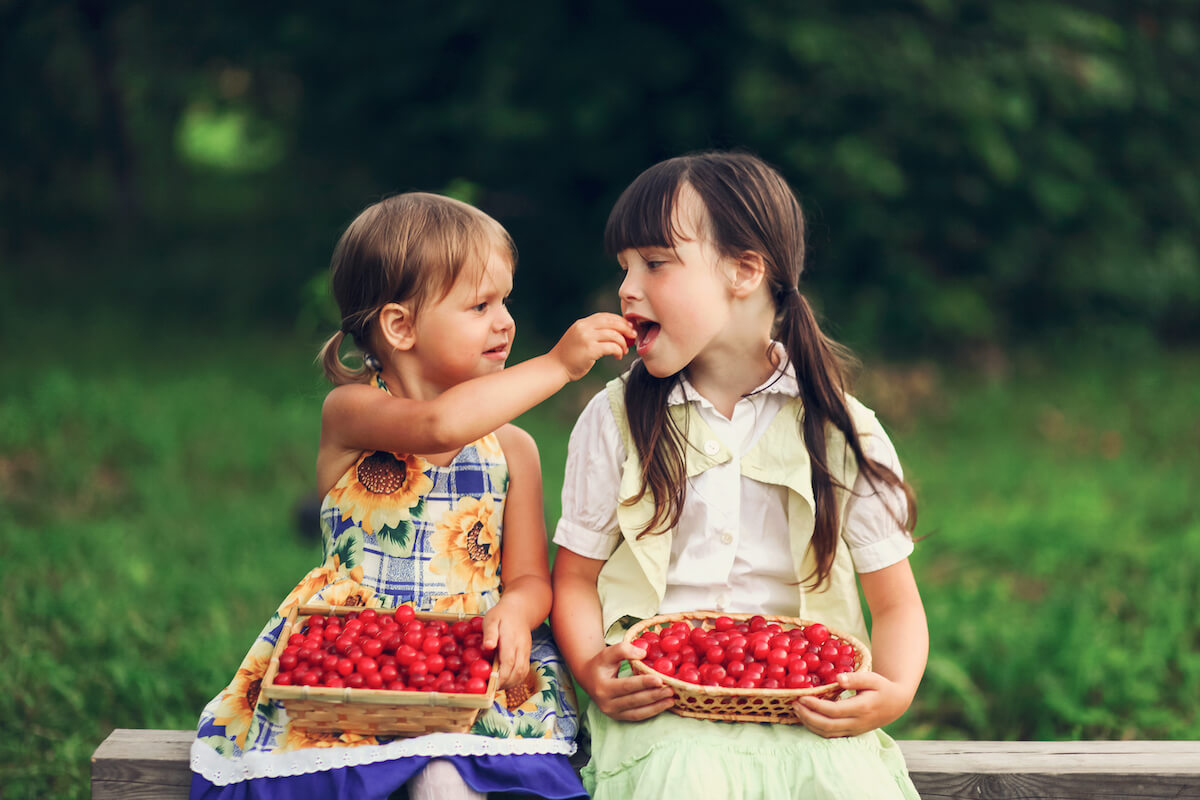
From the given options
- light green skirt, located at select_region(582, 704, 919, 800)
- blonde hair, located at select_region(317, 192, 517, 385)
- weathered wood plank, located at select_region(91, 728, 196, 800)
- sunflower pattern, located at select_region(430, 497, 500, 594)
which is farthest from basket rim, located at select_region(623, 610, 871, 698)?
weathered wood plank, located at select_region(91, 728, 196, 800)

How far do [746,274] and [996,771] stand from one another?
1099mm

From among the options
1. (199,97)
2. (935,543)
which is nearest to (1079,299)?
(935,543)

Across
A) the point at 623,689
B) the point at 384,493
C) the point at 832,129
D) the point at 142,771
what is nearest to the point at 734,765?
the point at 623,689

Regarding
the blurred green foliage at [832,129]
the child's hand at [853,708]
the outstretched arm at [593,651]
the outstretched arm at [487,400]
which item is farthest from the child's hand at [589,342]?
the blurred green foliage at [832,129]

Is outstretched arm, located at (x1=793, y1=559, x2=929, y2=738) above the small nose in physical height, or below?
below

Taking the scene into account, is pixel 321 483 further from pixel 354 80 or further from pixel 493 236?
pixel 354 80

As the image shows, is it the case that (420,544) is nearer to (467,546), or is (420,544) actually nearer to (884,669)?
(467,546)

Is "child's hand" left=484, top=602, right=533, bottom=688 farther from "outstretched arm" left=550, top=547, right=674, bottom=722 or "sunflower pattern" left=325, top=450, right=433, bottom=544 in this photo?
"sunflower pattern" left=325, top=450, right=433, bottom=544

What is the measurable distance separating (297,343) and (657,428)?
663cm

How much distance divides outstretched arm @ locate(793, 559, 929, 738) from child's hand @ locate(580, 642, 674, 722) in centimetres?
25

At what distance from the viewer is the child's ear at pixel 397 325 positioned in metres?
2.21

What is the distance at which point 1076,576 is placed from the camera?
4.65 m

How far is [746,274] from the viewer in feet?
7.28

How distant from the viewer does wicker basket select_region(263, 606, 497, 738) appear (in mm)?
1824
